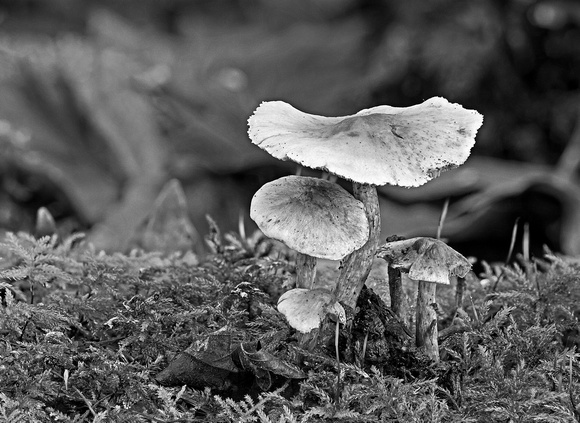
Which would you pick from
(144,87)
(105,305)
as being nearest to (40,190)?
(144,87)

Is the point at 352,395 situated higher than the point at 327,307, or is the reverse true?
the point at 327,307

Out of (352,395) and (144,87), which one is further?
(144,87)

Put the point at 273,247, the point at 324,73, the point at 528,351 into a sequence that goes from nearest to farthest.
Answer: the point at 528,351 < the point at 273,247 < the point at 324,73

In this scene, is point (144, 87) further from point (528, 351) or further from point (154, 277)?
point (528, 351)

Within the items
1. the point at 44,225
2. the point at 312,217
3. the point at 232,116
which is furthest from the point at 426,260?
the point at 232,116

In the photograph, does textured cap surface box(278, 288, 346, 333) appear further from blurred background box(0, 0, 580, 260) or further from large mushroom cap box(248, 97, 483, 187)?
blurred background box(0, 0, 580, 260)

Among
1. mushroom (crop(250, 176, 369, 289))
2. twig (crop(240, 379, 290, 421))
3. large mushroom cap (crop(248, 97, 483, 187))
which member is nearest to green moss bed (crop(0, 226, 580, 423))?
twig (crop(240, 379, 290, 421))

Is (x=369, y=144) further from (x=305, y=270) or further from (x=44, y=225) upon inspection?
(x=44, y=225)
